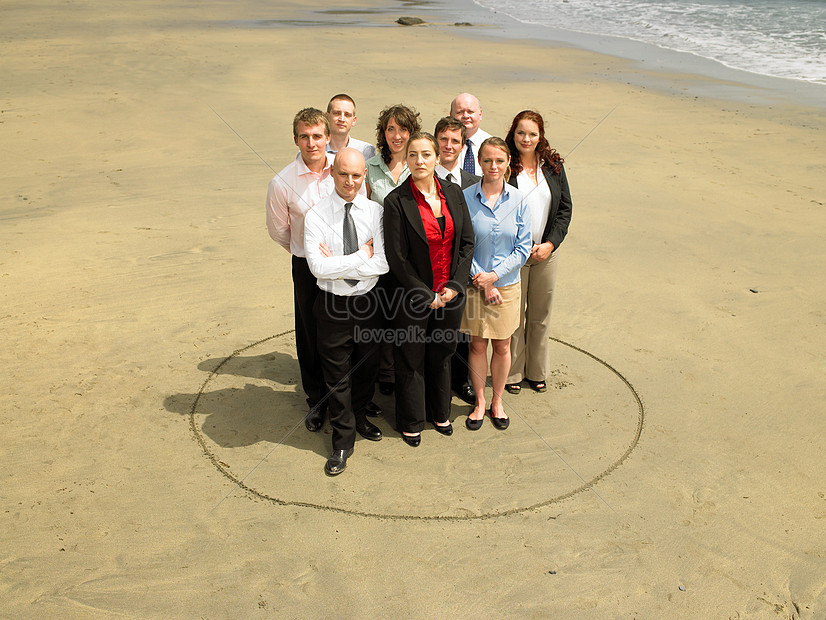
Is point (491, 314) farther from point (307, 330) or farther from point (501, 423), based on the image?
point (307, 330)

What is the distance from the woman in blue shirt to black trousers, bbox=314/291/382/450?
704 mm

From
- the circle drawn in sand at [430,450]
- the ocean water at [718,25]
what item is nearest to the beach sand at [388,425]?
the circle drawn in sand at [430,450]

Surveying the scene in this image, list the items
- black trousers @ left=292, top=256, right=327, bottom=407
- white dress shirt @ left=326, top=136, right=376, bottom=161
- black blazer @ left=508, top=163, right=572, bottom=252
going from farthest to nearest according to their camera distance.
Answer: white dress shirt @ left=326, top=136, right=376, bottom=161
black blazer @ left=508, top=163, right=572, bottom=252
black trousers @ left=292, top=256, right=327, bottom=407

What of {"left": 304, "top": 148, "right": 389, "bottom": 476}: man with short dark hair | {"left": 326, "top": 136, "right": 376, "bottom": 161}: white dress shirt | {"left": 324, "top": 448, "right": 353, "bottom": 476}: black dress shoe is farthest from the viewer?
{"left": 326, "top": 136, "right": 376, "bottom": 161}: white dress shirt

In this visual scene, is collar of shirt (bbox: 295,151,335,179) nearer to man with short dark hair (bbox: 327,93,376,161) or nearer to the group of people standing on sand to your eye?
the group of people standing on sand

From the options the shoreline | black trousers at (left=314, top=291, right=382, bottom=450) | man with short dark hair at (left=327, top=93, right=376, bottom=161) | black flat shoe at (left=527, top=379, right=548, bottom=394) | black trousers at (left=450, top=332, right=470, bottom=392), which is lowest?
black flat shoe at (left=527, top=379, right=548, bottom=394)

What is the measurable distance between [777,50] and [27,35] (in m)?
21.1

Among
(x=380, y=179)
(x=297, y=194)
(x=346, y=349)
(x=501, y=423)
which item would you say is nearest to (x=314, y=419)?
(x=346, y=349)

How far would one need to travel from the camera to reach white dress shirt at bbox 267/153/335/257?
15.5 ft

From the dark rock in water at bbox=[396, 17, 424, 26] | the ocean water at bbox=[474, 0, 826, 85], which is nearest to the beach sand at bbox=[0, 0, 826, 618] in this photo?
the ocean water at bbox=[474, 0, 826, 85]

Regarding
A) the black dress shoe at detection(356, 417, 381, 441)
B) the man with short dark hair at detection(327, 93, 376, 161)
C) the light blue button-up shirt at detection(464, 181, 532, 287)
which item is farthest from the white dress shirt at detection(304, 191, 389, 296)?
the black dress shoe at detection(356, 417, 381, 441)

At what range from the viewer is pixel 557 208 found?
5180 mm

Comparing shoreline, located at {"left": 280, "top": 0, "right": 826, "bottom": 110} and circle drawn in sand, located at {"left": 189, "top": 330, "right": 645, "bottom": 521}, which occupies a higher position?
shoreline, located at {"left": 280, "top": 0, "right": 826, "bottom": 110}

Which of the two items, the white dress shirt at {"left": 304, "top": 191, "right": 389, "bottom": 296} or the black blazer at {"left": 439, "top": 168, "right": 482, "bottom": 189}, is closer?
the white dress shirt at {"left": 304, "top": 191, "right": 389, "bottom": 296}
